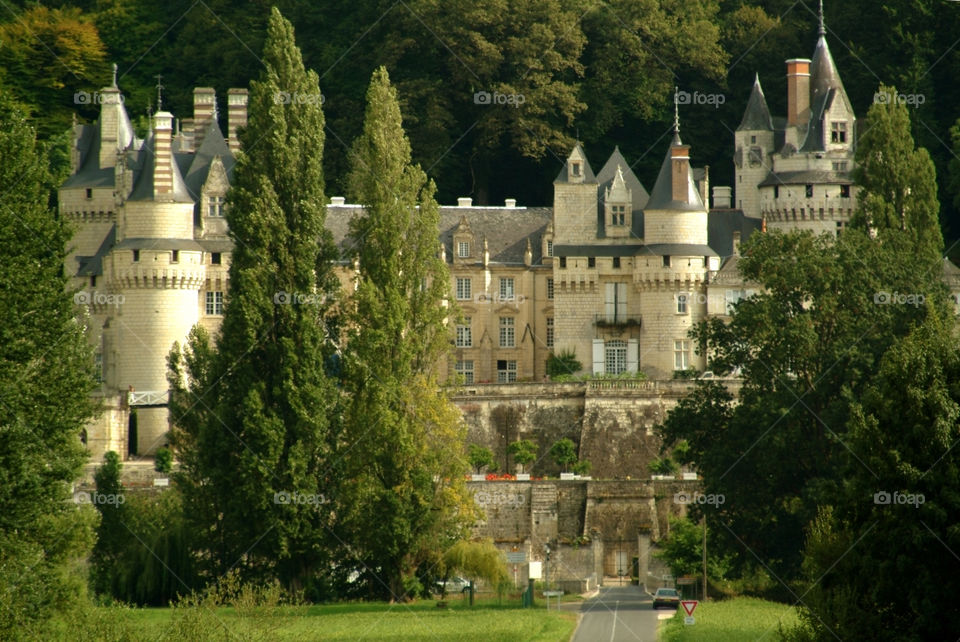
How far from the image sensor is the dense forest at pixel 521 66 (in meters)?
78.4

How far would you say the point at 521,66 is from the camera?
79.2m

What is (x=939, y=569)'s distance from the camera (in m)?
34.5

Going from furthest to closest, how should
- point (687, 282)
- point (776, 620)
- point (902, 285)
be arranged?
point (687, 282) → point (902, 285) → point (776, 620)

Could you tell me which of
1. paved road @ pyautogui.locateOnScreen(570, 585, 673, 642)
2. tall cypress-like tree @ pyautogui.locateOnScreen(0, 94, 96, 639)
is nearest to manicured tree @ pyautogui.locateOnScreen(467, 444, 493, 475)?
paved road @ pyautogui.locateOnScreen(570, 585, 673, 642)

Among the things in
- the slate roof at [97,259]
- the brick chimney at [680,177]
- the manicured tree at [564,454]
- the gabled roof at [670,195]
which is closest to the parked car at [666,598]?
the manicured tree at [564,454]

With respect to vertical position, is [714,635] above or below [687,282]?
below

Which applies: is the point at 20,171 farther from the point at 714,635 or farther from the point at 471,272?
the point at 471,272

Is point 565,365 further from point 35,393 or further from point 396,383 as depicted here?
point 35,393

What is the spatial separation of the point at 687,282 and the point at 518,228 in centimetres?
727

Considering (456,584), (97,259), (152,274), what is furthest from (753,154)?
(456,584)

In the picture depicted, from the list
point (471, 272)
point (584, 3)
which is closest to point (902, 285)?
point (471, 272)

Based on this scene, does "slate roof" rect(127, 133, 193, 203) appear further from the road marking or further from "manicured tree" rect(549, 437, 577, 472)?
the road marking

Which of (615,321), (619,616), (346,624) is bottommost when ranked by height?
(619,616)

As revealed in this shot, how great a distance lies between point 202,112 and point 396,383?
2465cm
